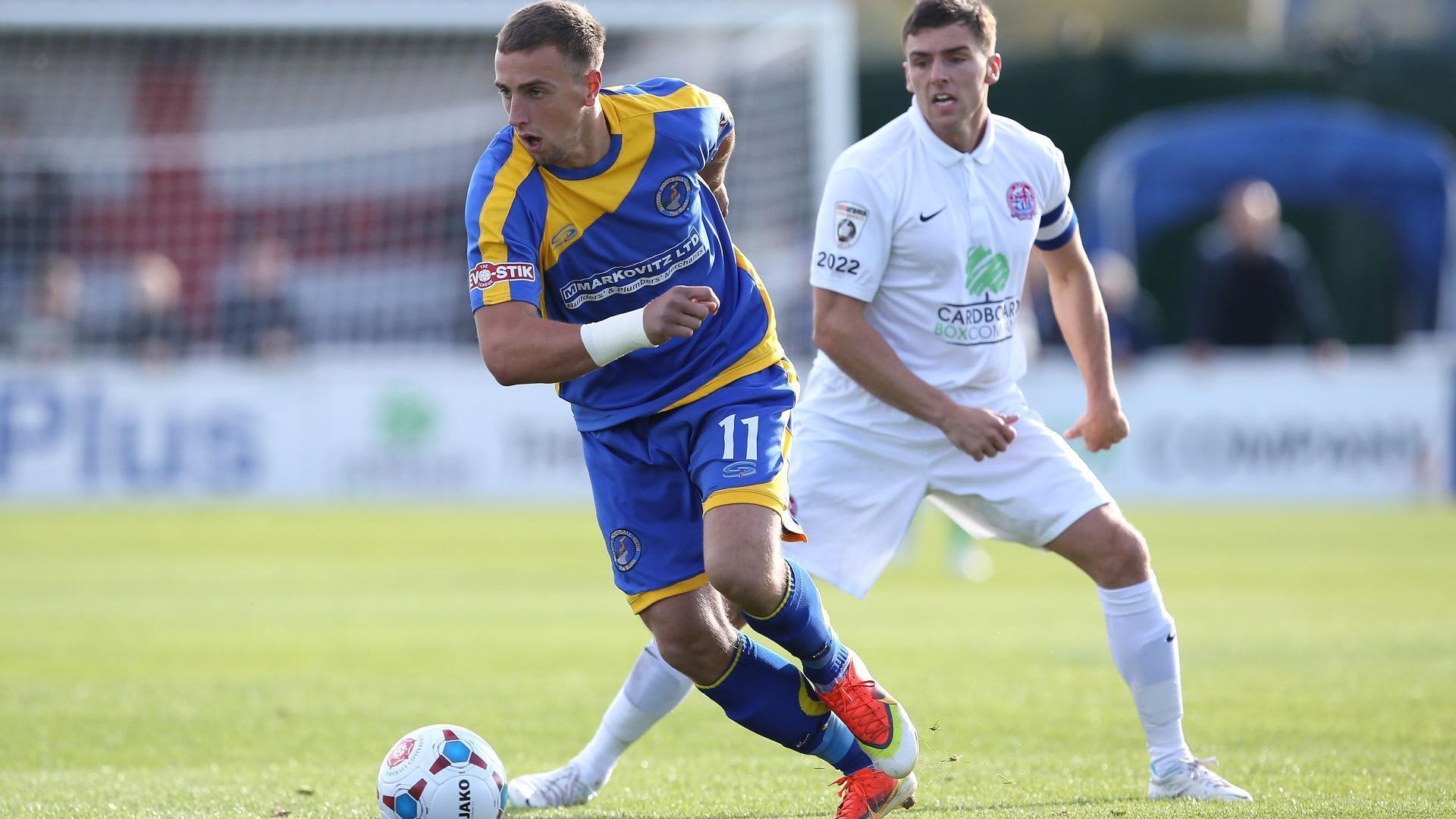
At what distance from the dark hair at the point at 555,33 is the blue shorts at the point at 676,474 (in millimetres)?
988

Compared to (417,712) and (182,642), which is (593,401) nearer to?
(417,712)

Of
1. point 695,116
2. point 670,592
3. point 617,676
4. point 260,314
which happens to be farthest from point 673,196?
point 260,314

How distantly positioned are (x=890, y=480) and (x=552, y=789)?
4.64 ft

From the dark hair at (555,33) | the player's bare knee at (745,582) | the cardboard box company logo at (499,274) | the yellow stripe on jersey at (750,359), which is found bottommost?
the player's bare knee at (745,582)

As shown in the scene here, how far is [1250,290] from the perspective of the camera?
16.8 meters

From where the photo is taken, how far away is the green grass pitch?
5457 mm

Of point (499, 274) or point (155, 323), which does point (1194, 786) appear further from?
point (155, 323)

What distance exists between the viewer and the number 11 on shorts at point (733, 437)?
4.93 m

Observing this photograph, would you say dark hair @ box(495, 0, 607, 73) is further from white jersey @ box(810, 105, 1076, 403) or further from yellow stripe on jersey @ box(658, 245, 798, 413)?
white jersey @ box(810, 105, 1076, 403)

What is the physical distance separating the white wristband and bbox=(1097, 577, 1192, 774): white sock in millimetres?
1786

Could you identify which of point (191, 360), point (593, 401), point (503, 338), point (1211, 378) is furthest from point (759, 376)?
point (191, 360)

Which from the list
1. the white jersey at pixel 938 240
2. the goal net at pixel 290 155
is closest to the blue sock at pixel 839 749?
the white jersey at pixel 938 240

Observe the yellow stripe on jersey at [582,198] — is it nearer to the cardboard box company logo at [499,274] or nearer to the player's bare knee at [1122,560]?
the cardboard box company logo at [499,274]

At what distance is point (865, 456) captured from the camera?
18.8 feet
